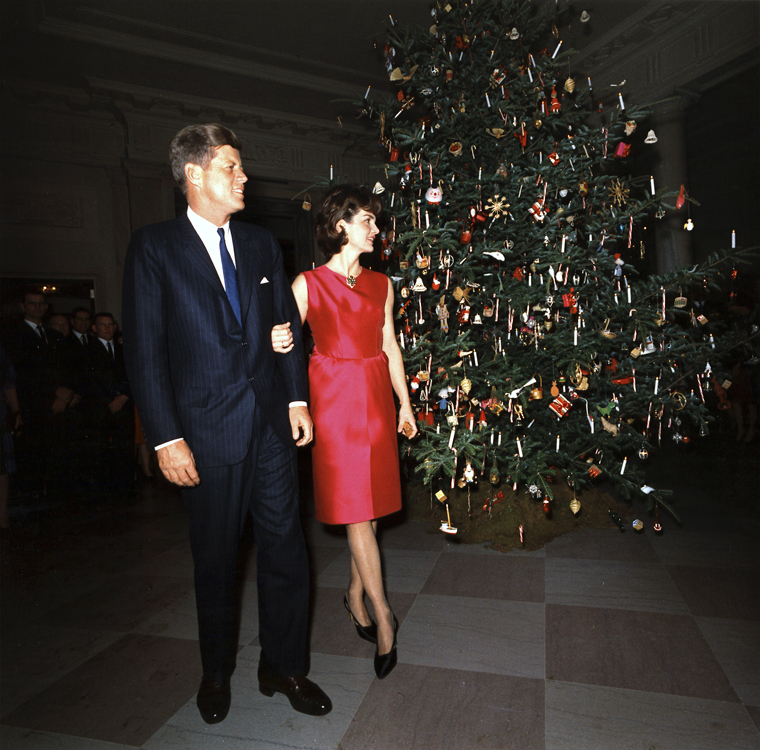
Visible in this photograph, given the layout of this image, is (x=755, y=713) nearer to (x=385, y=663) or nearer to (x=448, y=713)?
(x=448, y=713)

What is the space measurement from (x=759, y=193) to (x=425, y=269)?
Answer: 6.12 meters

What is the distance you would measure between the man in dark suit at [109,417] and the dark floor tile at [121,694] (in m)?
3.06

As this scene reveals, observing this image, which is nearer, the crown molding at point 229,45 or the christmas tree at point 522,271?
the christmas tree at point 522,271

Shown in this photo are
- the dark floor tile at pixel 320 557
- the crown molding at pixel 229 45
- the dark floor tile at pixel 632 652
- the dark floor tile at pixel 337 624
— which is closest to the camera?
the dark floor tile at pixel 632 652

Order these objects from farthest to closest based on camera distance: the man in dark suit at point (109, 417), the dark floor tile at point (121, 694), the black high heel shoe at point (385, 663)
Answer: the man in dark suit at point (109, 417) → the black high heel shoe at point (385, 663) → the dark floor tile at point (121, 694)

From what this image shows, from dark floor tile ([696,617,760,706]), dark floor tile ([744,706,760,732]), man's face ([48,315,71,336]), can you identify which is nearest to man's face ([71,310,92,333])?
man's face ([48,315,71,336])

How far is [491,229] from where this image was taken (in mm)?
3164

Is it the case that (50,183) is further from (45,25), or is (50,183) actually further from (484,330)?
(484,330)

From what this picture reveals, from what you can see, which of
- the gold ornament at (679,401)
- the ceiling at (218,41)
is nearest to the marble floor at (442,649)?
the gold ornament at (679,401)

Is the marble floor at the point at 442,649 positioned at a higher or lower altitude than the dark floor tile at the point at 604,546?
higher

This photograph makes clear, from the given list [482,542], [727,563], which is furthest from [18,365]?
[727,563]

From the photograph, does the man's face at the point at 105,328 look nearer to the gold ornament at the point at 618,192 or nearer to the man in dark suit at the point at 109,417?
the man in dark suit at the point at 109,417

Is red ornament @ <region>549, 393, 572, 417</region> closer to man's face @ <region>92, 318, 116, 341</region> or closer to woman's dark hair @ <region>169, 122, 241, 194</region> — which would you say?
woman's dark hair @ <region>169, 122, 241, 194</region>

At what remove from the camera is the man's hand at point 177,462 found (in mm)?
1605
